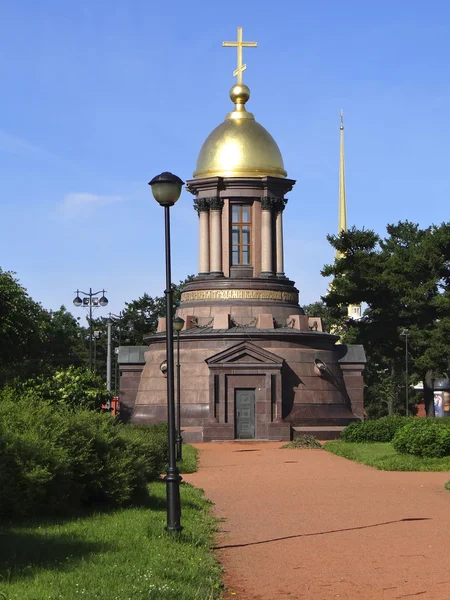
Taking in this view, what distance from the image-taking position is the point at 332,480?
24.2 metres

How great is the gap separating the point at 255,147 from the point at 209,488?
95.1ft

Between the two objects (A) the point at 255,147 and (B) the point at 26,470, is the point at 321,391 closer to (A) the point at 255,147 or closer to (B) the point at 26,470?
(A) the point at 255,147

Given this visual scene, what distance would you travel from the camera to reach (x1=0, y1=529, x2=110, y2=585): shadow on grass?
1013 centimetres

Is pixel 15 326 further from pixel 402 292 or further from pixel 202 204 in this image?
pixel 402 292

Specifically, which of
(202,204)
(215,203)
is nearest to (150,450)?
(215,203)

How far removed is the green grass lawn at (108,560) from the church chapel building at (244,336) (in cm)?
2855

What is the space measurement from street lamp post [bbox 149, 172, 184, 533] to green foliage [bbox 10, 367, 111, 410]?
15.7 m

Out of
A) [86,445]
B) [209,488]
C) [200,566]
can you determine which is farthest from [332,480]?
[200,566]

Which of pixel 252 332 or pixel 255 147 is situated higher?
pixel 255 147

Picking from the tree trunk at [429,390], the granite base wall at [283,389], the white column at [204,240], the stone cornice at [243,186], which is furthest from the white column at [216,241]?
the tree trunk at [429,390]

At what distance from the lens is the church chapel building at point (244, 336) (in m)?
43.7

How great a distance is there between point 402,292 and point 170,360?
48.1 metres

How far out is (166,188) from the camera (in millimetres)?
14125

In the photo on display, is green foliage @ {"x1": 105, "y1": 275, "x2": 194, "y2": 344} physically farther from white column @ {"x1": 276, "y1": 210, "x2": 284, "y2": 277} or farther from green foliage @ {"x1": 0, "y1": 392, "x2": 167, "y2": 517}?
Answer: green foliage @ {"x1": 0, "y1": 392, "x2": 167, "y2": 517}
